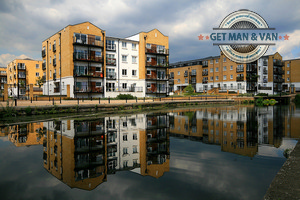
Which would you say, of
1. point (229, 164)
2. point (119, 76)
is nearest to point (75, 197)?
point (229, 164)

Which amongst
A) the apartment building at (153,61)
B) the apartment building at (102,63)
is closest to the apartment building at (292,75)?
the apartment building at (153,61)

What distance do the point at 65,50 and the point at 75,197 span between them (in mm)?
38290

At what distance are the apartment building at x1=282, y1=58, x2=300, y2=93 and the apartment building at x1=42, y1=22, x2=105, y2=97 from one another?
71.4 m

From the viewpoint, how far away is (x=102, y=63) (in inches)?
1571

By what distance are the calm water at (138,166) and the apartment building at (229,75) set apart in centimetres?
5212

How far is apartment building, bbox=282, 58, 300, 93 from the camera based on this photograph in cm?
7619

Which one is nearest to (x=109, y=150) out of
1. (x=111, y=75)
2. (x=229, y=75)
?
→ (x=111, y=75)

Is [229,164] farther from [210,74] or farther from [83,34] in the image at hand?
[210,74]

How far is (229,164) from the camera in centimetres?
621

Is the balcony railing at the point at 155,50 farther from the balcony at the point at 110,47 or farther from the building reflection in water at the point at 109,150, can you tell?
the building reflection in water at the point at 109,150

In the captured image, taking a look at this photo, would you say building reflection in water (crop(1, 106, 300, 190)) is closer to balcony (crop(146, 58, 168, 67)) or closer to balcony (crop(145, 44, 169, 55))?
balcony (crop(146, 58, 168, 67))

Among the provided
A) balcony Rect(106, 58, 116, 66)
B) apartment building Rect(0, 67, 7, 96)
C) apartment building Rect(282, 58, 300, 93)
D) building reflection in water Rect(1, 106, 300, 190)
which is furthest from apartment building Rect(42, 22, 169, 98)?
apartment building Rect(282, 58, 300, 93)

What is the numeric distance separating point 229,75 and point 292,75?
111ft

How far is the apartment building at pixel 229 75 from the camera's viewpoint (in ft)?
199
